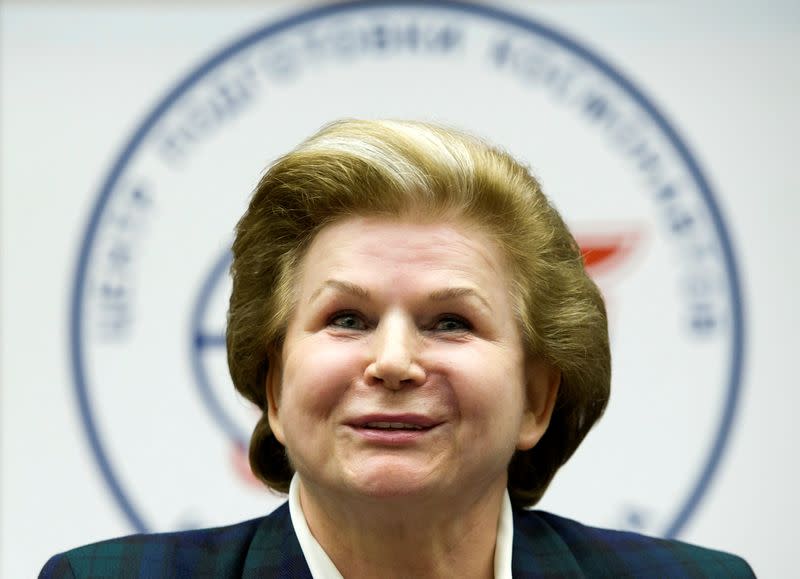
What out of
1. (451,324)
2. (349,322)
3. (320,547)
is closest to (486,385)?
(451,324)

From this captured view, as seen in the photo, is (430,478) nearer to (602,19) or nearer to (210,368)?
(210,368)

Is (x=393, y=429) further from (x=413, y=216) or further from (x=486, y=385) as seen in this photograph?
(x=413, y=216)

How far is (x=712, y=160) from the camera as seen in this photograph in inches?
108

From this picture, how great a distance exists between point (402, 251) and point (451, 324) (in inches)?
4.8

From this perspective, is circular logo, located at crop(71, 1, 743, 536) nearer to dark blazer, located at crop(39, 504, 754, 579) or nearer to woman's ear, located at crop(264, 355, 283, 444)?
dark blazer, located at crop(39, 504, 754, 579)

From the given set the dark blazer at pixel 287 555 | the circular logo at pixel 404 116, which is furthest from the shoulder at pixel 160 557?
the circular logo at pixel 404 116

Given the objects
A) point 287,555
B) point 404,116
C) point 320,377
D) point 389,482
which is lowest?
point 287,555

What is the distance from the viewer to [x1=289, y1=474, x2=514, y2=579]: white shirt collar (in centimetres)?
168

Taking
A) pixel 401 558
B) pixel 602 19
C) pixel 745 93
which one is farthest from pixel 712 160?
pixel 401 558

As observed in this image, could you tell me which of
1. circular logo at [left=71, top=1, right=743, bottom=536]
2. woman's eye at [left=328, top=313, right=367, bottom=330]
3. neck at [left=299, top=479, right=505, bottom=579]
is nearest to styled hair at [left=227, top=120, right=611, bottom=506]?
woman's eye at [left=328, top=313, right=367, bottom=330]

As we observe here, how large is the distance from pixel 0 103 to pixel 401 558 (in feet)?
5.59

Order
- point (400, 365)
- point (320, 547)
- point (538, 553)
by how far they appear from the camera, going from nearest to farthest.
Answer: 1. point (400, 365)
2. point (320, 547)
3. point (538, 553)

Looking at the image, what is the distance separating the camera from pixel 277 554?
5.65 ft

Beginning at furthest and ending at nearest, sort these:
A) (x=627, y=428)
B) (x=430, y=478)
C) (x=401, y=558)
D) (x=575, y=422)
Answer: (x=627, y=428) → (x=575, y=422) → (x=401, y=558) → (x=430, y=478)
